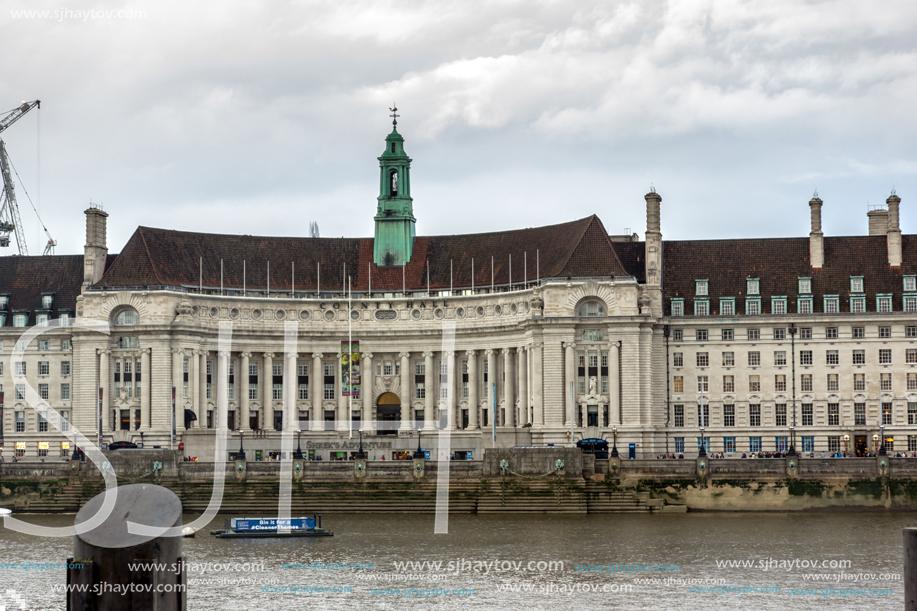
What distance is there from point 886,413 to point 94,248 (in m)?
83.8

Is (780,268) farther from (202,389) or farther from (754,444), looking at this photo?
(202,389)

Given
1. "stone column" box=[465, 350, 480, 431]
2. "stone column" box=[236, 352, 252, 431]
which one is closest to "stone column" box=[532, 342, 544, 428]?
"stone column" box=[465, 350, 480, 431]

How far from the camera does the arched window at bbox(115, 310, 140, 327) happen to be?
126 metres

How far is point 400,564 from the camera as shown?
6381 centimetres

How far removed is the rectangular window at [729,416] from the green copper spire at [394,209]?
41013 mm

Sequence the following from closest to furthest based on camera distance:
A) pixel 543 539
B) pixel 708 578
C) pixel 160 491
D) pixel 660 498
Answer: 1. pixel 160 491
2. pixel 708 578
3. pixel 543 539
4. pixel 660 498

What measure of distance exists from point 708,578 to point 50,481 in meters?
59.3

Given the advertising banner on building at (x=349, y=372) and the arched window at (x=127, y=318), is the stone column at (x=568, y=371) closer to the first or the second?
the advertising banner on building at (x=349, y=372)

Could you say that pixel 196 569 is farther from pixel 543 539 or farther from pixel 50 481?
pixel 50 481

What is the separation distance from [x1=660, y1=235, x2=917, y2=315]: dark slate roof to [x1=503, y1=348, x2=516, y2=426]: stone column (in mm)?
17558

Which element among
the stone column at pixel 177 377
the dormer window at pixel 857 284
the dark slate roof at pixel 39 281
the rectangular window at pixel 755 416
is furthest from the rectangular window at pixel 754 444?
the dark slate roof at pixel 39 281

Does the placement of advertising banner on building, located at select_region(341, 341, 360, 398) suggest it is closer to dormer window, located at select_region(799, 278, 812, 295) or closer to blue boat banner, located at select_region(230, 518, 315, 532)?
blue boat banner, located at select_region(230, 518, 315, 532)

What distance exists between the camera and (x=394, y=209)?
14112 cm

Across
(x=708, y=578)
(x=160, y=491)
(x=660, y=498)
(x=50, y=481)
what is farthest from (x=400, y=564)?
(x=160, y=491)
